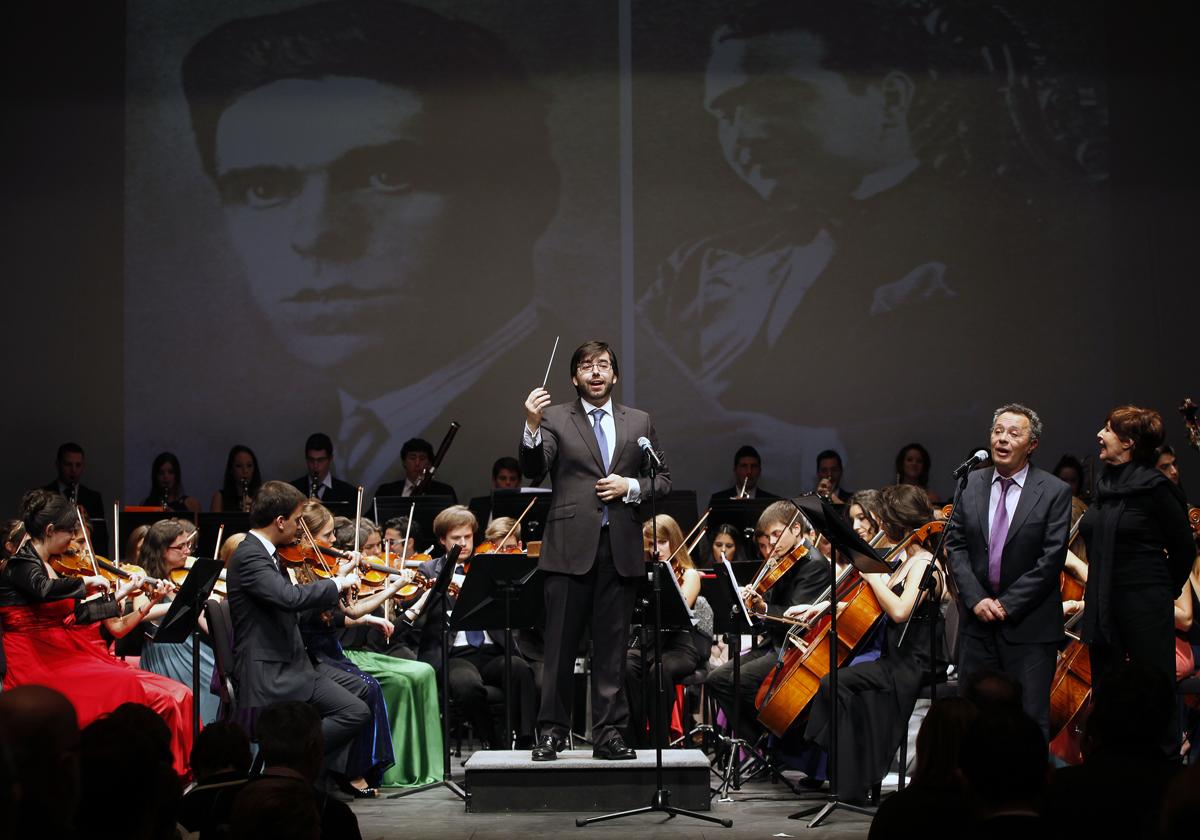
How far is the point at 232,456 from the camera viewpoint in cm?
1033

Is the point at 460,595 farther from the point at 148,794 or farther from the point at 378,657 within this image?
the point at 148,794

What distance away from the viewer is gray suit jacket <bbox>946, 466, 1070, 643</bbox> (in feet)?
16.0

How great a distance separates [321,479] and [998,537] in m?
6.39

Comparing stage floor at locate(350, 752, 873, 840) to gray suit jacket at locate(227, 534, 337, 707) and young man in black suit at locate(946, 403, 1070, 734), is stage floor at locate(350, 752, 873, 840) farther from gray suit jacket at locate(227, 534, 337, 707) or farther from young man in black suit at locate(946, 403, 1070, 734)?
young man in black suit at locate(946, 403, 1070, 734)

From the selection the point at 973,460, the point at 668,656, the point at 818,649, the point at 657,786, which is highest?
the point at 973,460

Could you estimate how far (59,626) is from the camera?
558 centimetres

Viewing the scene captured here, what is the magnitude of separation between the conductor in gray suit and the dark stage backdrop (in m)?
5.66

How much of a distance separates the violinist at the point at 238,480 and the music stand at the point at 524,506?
10.2ft

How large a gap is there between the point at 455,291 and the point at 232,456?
2204 millimetres

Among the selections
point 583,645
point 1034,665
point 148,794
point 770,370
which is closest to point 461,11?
point 770,370

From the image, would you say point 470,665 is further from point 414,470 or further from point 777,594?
point 414,470

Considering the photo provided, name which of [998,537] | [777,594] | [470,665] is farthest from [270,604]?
[998,537]

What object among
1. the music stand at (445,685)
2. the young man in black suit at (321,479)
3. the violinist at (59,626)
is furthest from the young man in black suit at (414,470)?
the violinist at (59,626)

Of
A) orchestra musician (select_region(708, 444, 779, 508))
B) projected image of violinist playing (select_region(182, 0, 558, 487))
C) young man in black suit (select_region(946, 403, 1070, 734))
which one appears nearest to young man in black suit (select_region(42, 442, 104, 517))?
projected image of violinist playing (select_region(182, 0, 558, 487))
